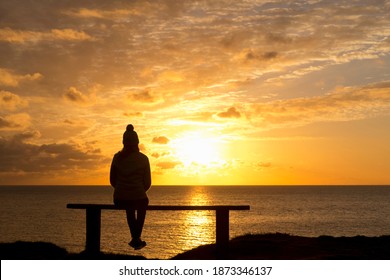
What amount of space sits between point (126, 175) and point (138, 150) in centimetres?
64

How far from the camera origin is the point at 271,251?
14.4m

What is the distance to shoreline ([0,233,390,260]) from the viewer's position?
13.5 m

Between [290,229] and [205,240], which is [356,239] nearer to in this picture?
[205,240]

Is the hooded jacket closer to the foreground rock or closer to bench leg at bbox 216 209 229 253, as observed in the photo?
bench leg at bbox 216 209 229 253

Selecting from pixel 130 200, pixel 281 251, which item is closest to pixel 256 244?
pixel 281 251

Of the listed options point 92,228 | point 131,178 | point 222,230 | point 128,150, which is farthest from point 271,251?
point 128,150

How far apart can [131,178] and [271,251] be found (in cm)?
542

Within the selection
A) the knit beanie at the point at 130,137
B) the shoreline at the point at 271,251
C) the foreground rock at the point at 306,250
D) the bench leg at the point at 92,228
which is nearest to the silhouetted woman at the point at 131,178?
the knit beanie at the point at 130,137

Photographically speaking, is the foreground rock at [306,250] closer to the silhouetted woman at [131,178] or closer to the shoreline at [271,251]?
the shoreline at [271,251]

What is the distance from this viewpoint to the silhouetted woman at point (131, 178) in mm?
11227

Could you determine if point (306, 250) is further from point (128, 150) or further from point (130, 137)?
point (130, 137)

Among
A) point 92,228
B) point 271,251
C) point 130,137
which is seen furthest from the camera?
point 271,251

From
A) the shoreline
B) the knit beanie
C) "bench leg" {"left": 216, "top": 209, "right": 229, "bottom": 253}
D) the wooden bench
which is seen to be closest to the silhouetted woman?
the knit beanie

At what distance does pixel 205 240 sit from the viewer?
208 feet
